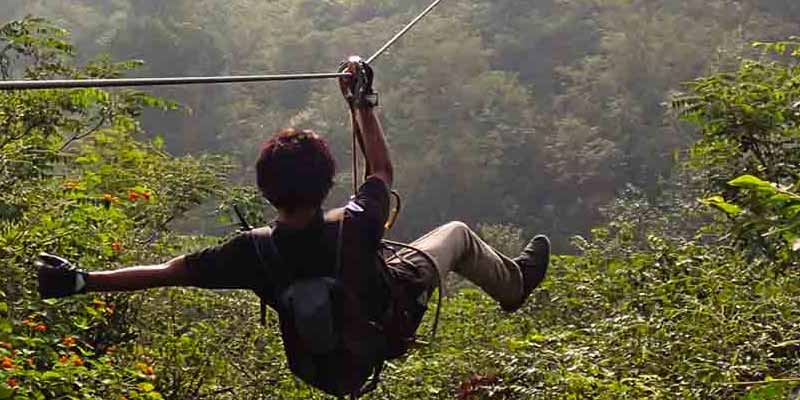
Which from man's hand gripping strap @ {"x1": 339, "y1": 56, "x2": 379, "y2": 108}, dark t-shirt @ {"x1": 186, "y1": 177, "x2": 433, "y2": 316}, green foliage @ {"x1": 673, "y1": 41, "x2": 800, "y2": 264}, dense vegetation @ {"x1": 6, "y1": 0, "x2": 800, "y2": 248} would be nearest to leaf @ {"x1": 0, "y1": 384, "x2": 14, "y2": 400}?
dark t-shirt @ {"x1": 186, "y1": 177, "x2": 433, "y2": 316}

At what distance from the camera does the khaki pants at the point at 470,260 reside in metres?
2.47

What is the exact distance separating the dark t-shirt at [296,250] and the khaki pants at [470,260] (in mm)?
244

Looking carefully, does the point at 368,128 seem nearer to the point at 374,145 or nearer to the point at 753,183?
the point at 374,145

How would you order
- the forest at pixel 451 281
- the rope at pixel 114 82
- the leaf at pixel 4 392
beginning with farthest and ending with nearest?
the forest at pixel 451 281 < the leaf at pixel 4 392 < the rope at pixel 114 82

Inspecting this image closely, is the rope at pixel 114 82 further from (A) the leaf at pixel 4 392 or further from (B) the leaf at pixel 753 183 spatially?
(A) the leaf at pixel 4 392

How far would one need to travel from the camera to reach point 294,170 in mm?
2104

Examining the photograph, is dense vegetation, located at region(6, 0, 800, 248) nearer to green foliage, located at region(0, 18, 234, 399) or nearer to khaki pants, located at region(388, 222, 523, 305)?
green foliage, located at region(0, 18, 234, 399)

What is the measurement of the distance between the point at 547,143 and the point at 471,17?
546cm

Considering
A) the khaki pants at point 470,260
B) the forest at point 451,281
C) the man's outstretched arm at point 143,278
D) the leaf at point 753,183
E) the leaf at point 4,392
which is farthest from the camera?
the forest at point 451,281

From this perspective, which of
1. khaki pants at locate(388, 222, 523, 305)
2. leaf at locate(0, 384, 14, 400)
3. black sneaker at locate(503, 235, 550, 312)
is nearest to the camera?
khaki pants at locate(388, 222, 523, 305)

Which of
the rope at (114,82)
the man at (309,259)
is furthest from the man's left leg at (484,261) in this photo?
the rope at (114,82)

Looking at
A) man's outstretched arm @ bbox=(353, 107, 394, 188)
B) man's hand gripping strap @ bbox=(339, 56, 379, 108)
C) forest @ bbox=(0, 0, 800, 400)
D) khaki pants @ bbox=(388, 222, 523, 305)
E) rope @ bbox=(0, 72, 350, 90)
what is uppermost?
rope @ bbox=(0, 72, 350, 90)

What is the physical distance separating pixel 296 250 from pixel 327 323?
154 mm

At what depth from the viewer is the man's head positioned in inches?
82.7
